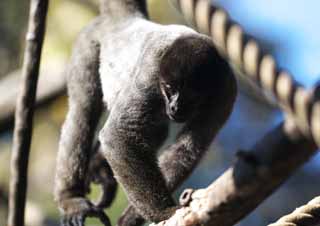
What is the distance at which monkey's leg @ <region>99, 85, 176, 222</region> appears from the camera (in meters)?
5.25

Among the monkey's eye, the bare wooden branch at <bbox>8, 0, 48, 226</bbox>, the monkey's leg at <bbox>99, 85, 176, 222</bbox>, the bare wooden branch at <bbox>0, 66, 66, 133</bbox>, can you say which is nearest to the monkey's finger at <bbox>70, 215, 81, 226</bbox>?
the bare wooden branch at <bbox>8, 0, 48, 226</bbox>

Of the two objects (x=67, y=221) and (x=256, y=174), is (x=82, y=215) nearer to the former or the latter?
(x=67, y=221)

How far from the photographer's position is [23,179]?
6.26m

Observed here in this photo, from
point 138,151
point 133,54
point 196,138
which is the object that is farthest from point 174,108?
point 133,54

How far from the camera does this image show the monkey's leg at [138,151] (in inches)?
207

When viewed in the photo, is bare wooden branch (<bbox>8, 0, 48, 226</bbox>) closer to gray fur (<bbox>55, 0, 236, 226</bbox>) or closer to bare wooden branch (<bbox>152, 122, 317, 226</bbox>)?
gray fur (<bbox>55, 0, 236, 226</bbox>)

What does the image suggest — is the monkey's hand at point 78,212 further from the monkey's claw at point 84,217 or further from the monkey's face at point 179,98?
the monkey's face at point 179,98

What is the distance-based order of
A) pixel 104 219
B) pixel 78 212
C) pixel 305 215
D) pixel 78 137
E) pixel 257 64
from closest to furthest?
1. pixel 257 64
2. pixel 305 215
3. pixel 104 219
4. pixel 78 212
5. pixel 78 137

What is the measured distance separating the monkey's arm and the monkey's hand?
0.99 ft

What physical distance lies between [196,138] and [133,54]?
2.65ft

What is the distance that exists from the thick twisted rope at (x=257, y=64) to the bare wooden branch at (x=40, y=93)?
5049 mm

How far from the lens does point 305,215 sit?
3787 millimetres

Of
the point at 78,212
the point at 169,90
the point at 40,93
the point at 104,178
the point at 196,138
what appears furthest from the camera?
the point at 40,93

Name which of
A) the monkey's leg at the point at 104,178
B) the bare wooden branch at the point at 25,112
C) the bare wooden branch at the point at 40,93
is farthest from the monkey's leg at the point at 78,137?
the bare wooden branch at the point at 40,93
